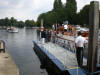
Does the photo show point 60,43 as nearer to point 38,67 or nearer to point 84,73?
point 38,67

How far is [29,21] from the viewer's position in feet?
559

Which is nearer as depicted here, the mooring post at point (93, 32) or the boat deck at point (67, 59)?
the mooring post at point (93, 32)

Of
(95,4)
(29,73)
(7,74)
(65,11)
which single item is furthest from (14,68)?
(65,11)

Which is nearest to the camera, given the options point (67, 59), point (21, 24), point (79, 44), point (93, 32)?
point (93, 32)

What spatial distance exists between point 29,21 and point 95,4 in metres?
167

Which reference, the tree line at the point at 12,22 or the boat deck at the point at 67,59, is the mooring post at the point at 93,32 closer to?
the boat deck at the point at 67,59

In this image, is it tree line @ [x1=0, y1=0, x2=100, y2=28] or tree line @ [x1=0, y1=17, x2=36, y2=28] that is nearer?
tree line @ [x1=0, y1=0, x2=100, y2=28]

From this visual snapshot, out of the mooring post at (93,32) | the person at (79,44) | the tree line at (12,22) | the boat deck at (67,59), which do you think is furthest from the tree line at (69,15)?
the tree line at (12,22)

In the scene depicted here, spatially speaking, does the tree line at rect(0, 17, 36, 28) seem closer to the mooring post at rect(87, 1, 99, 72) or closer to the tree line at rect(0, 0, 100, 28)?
the tree line at rect(0, 0, 100, 28)

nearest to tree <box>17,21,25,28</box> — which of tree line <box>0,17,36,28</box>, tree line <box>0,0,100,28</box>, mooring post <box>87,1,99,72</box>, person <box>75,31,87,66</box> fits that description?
tree line <box>0,17,36,28</box>

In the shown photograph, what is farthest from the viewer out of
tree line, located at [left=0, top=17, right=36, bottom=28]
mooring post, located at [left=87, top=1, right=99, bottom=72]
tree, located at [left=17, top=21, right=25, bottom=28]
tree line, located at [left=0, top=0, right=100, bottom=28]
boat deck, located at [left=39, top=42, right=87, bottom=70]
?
tree, located at [left=17, top=21, right=25, bottom=28]

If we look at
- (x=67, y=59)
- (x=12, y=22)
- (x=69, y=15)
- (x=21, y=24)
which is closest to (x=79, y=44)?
(x=67, y=59)

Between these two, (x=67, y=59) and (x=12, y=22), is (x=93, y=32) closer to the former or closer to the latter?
(x=67, y=59)

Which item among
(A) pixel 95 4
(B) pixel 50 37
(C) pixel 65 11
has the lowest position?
(B) pixel 50 37
